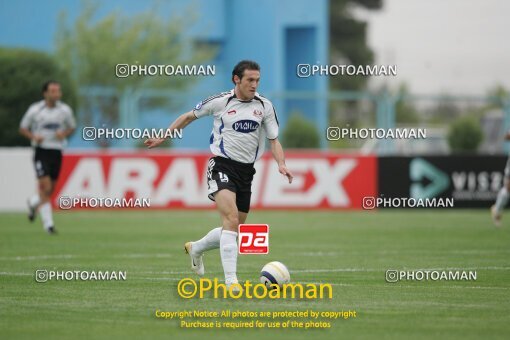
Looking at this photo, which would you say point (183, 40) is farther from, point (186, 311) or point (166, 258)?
point (186, 311)

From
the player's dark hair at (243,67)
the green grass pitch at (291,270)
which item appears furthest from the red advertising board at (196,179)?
the player's dark hair at (243,67)

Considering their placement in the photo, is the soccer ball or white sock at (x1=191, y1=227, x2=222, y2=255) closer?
the soccer ball

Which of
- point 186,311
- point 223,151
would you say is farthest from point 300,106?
point 186,311

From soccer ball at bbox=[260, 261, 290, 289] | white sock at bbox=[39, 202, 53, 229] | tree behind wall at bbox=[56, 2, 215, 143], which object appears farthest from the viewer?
tree behind wall at bbox=[56, 2, 215, 143]

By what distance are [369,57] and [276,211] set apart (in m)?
52.0

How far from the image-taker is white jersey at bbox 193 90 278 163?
471 inches

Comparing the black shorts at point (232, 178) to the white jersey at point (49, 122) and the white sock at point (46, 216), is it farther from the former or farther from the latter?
the white jersey at point (49, 122)

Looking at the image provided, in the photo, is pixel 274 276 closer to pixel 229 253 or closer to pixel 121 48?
pixel 229 253

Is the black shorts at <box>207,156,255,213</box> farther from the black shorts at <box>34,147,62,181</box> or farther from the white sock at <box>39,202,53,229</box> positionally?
the black shorts at <box>34,147,62,181</box>

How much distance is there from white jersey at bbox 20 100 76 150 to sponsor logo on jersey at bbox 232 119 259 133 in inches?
373

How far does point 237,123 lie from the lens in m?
11.9

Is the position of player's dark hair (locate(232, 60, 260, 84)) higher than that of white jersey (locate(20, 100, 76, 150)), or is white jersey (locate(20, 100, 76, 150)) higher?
player's dark hair (locate(232, 60, 260, 84))

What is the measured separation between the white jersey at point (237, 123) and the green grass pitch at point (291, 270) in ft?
5.40

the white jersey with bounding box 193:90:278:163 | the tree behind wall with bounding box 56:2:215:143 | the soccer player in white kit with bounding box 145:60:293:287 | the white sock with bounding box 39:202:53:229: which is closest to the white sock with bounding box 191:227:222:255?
the soccer player in white kit with bounding box 145:60:293:287
